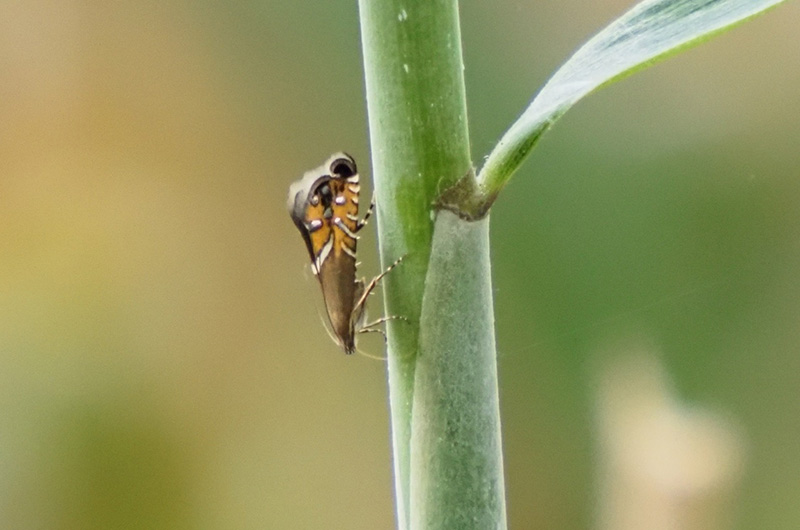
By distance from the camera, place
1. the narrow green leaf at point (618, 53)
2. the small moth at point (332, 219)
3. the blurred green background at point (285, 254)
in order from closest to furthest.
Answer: the narrow green leaf at point (618, 53)
the small moth at point (332, 219)
the blurred green background at point (285, 254)

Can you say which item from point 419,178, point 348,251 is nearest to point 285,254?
point 348,251

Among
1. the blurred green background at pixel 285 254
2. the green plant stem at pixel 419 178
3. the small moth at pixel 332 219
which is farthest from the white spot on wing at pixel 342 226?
the blurred green background at pixel 285 254

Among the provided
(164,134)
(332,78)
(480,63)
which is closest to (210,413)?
(164,134)

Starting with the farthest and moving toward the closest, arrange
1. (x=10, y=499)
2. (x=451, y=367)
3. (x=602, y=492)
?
1. (x=602, y=492)
2. (x=10, y=499)
3. (x=451, y=367)

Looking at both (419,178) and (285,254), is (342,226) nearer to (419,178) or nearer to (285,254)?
(419,178)

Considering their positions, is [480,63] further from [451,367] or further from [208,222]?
[451,367]

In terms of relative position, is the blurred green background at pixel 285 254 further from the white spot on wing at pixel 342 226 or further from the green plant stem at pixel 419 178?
the green plant stem at pixel 419 178
